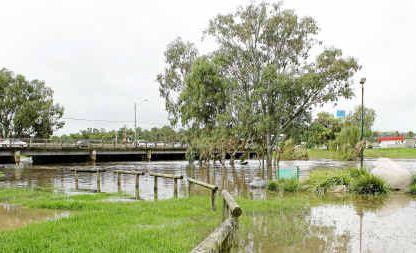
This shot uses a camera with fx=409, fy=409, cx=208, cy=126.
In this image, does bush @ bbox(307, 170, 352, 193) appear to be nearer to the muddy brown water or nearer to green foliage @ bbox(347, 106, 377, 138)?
the muddy brown water

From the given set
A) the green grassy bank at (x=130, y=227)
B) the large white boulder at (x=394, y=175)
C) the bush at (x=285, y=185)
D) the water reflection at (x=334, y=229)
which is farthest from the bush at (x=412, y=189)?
the green grassy bank at (x=130, y=227)

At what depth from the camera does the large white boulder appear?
17609mm

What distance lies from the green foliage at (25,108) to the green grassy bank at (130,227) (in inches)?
2320

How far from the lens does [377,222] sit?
11.0 meters

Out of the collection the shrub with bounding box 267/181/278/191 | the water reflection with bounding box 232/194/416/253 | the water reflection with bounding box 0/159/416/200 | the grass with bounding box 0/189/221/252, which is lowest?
the water reflection with bounding box 0/159/416/200

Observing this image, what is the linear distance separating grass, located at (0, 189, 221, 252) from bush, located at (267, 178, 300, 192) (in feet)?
21.5

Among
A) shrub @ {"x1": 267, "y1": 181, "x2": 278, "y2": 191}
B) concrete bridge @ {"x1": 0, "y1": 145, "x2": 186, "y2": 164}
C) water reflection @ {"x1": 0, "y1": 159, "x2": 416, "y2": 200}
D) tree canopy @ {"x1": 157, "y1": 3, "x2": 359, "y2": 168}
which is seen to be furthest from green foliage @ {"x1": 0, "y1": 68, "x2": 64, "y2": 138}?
shrub @ {"x1": 267, "y1": 181, "x2": 278, "y2": 191}

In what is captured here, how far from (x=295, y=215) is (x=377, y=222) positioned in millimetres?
2210

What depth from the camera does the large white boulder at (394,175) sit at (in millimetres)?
17609

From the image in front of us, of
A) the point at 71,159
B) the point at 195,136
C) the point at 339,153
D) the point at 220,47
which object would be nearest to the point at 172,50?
the point at 195,136

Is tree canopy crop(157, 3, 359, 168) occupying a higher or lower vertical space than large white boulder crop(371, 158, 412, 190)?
higher

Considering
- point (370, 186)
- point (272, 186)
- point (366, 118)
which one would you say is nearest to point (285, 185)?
point (272, 186)

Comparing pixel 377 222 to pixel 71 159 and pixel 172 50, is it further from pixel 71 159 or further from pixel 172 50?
pixel 71 159

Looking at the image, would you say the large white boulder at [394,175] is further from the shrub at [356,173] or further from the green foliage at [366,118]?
the green foliage at [366,118]
